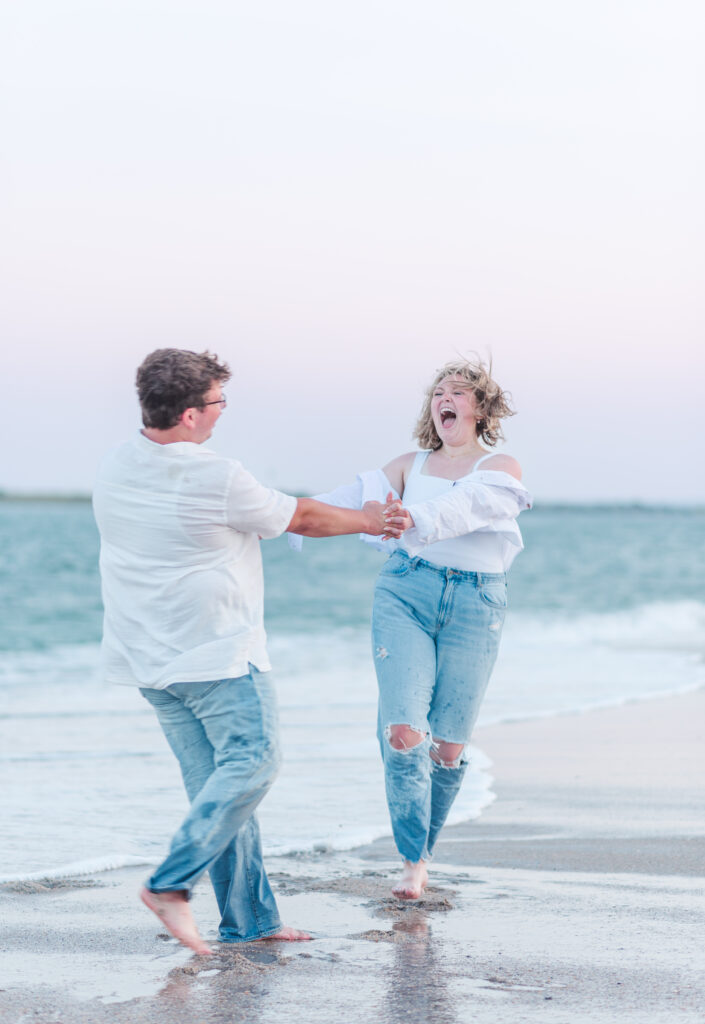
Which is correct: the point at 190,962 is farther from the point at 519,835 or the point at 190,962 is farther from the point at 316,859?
the point at 519,835

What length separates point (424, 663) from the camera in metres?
4.21

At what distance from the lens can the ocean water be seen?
18.0 ft

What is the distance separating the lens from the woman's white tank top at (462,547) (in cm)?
430

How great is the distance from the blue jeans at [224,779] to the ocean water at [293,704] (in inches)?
50.5

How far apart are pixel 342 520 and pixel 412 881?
4.44 ft

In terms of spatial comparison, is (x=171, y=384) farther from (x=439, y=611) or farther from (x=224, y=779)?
(x=439, y=611)

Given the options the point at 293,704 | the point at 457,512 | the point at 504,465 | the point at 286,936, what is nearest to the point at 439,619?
the point at 457,512

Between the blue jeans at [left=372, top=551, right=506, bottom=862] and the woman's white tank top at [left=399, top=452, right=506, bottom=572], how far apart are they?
3cm

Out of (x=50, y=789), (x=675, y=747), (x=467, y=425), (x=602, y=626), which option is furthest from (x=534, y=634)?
(x=467, y=425)

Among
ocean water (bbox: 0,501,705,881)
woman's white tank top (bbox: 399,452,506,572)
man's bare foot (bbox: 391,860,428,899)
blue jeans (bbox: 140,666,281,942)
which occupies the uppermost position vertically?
woman's white tank top (bbox: 399,452,506,572)

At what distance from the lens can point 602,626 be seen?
21.8 meters

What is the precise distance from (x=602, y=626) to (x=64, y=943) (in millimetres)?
18900

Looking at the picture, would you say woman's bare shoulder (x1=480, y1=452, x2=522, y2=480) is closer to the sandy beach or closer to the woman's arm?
the woman's arm

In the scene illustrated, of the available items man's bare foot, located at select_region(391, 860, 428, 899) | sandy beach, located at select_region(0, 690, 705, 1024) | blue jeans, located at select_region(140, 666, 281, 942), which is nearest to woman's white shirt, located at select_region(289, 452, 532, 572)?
blue jeans, located at select_region(140, 666, 281, 942)
